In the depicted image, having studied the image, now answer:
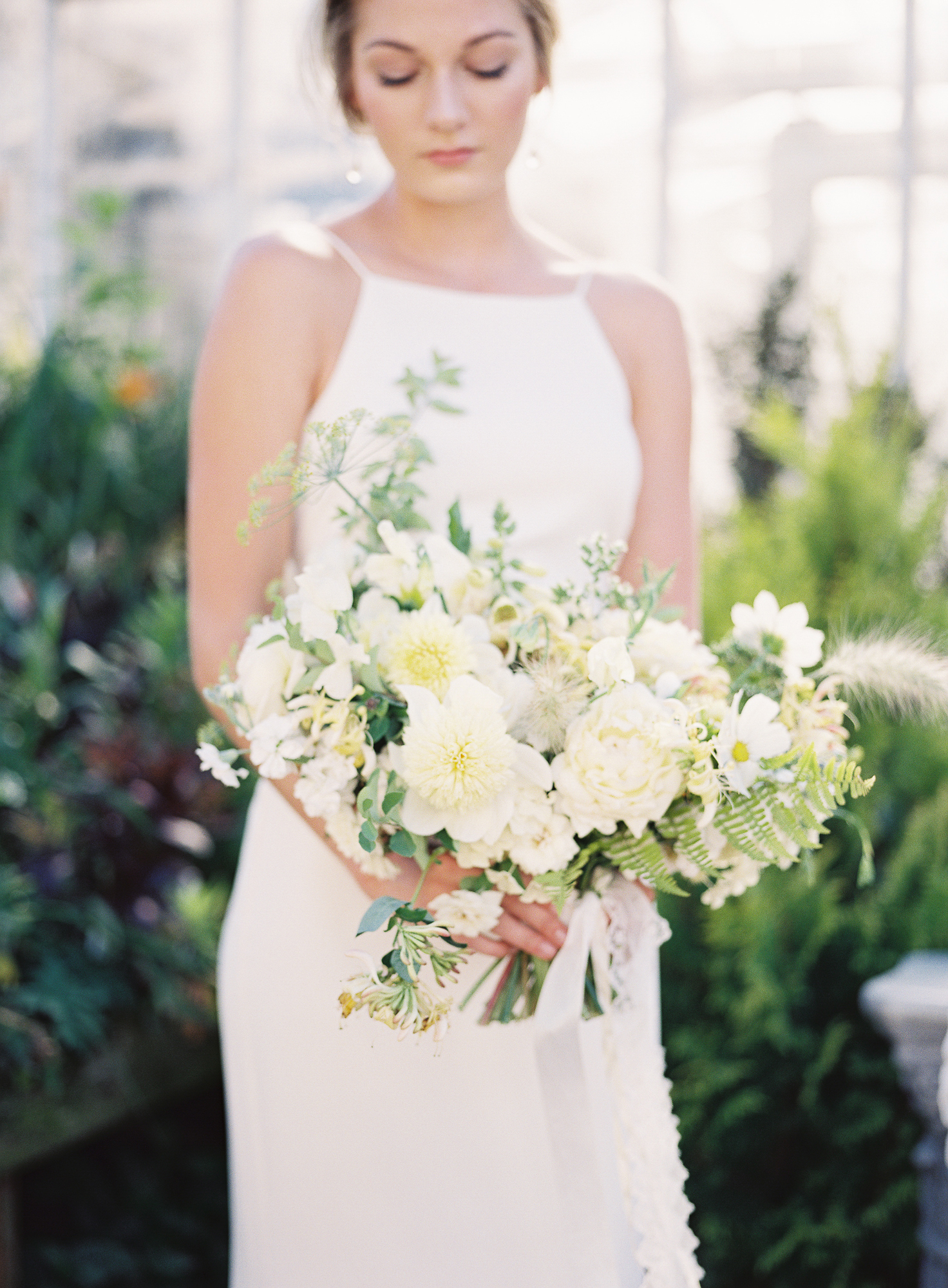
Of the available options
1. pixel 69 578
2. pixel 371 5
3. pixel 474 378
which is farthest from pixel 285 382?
pixel 69 578

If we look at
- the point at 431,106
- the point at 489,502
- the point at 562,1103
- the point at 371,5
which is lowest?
the point at 562,1103

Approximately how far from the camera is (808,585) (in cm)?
237

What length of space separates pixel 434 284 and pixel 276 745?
2.36 feet

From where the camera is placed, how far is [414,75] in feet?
4.50

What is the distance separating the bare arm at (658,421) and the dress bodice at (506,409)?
0.08 feet

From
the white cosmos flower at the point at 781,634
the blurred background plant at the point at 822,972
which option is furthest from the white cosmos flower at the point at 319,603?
the blurred background plant at the point at 822,972

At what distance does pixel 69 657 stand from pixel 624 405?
1.44 metres

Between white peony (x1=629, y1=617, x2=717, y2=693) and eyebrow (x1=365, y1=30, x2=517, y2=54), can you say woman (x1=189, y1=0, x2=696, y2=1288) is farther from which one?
white peony (x1=629, y1=617, x2=717, y2=693)

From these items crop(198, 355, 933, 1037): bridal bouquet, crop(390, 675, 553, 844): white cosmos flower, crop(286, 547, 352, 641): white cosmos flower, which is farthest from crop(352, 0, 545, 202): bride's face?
crop(390, 675, 553, 844): white cosmos flower

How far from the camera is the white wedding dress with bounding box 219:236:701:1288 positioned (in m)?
1.35

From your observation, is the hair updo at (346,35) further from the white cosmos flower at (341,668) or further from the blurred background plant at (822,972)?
the blurred background plant at (822,972)

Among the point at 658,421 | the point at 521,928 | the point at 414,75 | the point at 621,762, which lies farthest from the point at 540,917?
the point at 414,75

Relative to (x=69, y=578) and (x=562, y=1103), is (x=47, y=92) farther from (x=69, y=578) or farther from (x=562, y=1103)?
(x=562, y=1103)

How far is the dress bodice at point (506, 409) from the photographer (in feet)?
4.68
